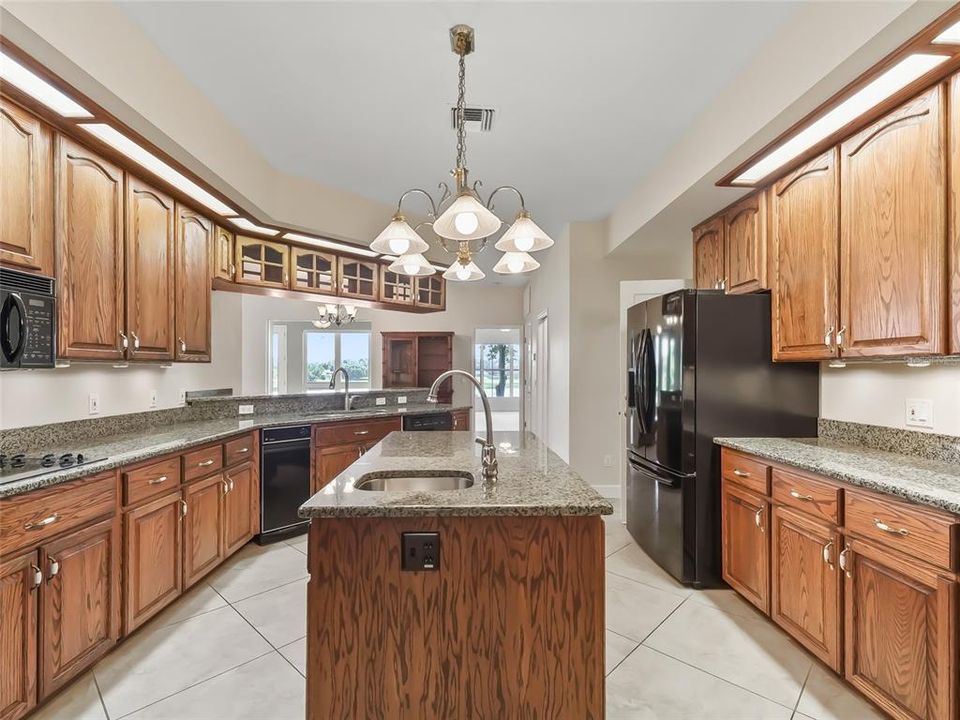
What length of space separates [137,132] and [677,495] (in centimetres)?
343

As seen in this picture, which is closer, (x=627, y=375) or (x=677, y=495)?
(x=677, y=495)

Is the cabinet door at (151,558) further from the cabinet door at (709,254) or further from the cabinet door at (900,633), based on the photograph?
the cabinet door at (709,254)

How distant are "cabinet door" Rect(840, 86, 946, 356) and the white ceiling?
0.68m

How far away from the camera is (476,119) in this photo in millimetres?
2678

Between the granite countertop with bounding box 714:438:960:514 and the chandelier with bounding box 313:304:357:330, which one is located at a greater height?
the chandelier with bounding box 313:304:357:330

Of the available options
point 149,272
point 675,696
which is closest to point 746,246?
point 675,696

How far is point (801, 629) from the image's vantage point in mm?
2049

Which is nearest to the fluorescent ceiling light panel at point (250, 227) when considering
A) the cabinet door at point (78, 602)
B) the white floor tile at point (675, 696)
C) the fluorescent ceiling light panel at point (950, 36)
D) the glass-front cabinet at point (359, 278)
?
the glass-front cabinet at point (359, 278)

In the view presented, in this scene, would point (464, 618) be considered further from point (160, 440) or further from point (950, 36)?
Result: point (950, 36)

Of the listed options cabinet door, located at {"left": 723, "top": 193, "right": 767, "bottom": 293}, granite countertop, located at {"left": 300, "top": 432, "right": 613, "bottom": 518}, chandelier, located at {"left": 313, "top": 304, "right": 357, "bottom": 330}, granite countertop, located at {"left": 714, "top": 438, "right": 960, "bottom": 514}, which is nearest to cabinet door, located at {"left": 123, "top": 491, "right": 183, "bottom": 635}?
granite countertop, located at {"left": 300, "top": 432, "right": 613, "bottom": 518}

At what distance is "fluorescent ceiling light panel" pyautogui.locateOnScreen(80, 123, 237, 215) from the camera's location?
6.92 feet

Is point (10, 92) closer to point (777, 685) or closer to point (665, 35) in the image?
point (665, 35)

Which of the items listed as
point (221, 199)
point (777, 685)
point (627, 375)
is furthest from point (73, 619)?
point (627, 375)

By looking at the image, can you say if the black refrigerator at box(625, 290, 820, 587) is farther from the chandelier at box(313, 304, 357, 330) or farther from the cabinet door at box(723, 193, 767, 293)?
the chandelier at box(313, 304, 357, 330)
